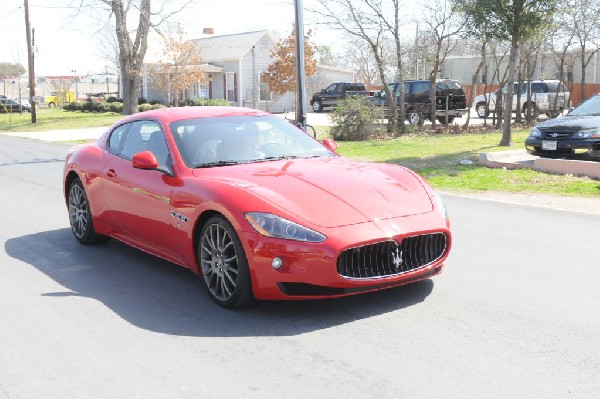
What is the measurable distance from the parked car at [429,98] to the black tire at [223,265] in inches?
915

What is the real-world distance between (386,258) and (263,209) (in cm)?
93

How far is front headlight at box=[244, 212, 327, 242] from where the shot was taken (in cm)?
506

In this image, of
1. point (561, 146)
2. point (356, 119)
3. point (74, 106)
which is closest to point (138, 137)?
point (561, 146)

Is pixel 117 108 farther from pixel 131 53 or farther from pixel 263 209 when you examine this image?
pixel 263 209

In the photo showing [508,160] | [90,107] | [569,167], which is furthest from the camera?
[90,107]

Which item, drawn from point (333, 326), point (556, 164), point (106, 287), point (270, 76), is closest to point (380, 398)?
point (333, 326)

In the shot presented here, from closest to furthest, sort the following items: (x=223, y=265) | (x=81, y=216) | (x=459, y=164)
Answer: (x=223, y=265) < (x=81, y=216) < (x=459, y=164)

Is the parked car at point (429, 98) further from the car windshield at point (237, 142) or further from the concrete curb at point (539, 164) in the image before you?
the car windshield at point (237, 142)

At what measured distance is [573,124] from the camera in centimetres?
1445

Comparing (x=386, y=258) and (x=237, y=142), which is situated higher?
(x=237, y=142)

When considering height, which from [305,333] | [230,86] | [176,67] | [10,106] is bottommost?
[305,333]

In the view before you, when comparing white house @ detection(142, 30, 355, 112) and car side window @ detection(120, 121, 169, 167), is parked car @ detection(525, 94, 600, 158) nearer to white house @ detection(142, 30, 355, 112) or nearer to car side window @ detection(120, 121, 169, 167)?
car side window @ detection(120, 121, 169, 167)

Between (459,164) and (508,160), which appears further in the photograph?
(459,164)

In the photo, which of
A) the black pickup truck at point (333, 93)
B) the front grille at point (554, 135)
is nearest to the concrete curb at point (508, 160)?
the front grille at point (554, 135)
